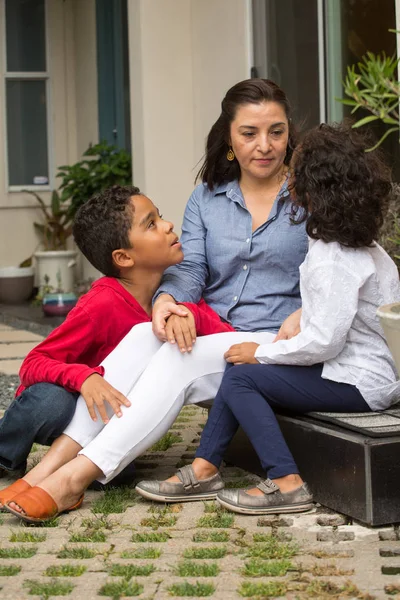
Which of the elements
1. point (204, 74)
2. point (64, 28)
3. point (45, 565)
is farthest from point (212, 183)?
point (64, 28)

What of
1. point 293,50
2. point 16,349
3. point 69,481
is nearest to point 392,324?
point 69,481

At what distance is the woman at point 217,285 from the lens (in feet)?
10.1

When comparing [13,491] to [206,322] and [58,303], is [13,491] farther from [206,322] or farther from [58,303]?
[58,303]

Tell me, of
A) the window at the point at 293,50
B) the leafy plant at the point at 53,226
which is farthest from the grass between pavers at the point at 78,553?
the leafy plant at the point at 53,226

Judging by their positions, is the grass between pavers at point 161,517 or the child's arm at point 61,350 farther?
the child's arm at point 61,350

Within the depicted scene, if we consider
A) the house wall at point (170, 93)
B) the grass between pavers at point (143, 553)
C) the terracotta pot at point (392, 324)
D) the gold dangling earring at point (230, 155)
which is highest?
the house wall at point (170, 93)

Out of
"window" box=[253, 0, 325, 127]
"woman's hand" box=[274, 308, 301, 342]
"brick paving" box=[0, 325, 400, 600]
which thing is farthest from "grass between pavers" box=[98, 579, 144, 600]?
"window" box=[253, 0, 325, 127]

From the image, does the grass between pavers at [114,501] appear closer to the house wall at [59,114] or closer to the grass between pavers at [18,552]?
the grass between pavers at [18,552]

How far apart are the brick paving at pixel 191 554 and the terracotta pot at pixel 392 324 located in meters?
0.50

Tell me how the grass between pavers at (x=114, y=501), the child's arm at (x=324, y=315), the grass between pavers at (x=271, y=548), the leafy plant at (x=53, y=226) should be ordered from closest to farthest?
the grass between pavers at (x=271, y=548)
the child's arm at (x=324, y=315)
the grass between pavers at (x=114, y=501)
the leafy plant at (x=53, y=226)

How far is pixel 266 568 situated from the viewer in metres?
2.50

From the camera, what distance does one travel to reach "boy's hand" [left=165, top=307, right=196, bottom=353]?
315 cm

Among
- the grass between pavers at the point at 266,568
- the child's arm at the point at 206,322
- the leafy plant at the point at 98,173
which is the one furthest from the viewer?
the leafy plant at the point at 98,173

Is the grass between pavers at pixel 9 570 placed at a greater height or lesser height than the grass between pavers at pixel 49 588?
lesser
